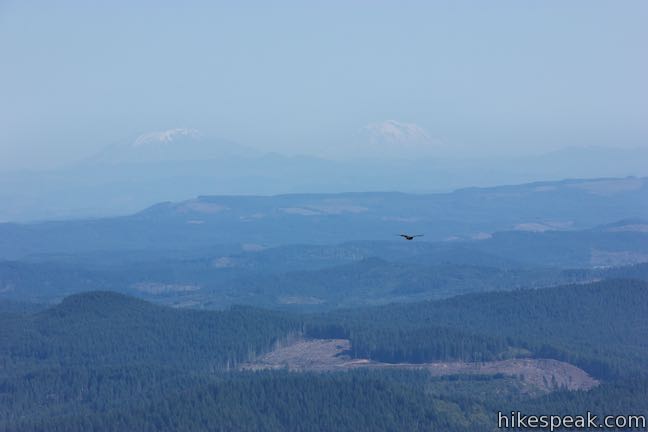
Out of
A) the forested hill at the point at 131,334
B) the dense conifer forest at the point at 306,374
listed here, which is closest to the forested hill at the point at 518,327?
the dense conifer forest at the point at 306,374

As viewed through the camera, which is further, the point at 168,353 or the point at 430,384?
the point at 168,353

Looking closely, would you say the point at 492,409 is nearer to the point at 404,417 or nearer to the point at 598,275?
the point at 404,417

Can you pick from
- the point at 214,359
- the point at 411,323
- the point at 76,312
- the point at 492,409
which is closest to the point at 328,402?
the point at 492,409

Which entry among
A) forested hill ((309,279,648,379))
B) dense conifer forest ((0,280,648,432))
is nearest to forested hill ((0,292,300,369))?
dense conifer forest ((0,280,648,432))

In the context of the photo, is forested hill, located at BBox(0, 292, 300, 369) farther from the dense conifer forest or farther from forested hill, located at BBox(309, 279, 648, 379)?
forested hill, located at BBox(309, 279, 648, 379)

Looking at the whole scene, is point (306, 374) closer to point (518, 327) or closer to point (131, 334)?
point (131, 334)
